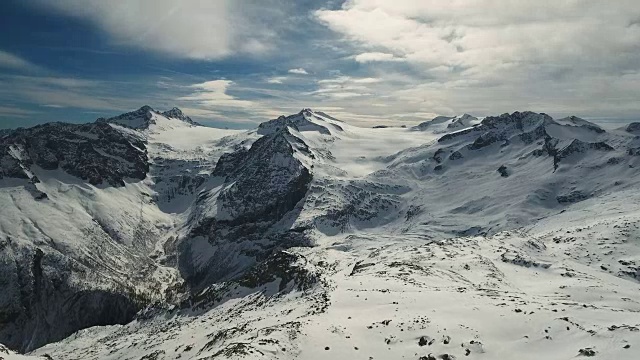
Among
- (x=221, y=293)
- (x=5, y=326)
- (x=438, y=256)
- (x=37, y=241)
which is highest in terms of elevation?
(x=438, y=256)

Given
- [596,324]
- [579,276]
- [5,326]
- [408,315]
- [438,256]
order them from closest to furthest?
[596,324] → [408,315] → [579,276] → [438,256] → [5,326]

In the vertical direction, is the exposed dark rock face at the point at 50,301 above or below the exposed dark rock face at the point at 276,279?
below

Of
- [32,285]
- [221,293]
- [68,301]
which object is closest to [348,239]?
[221,293]

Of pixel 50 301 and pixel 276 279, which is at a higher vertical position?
pixel 276 279

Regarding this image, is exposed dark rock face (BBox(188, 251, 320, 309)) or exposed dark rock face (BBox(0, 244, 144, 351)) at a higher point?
exposed dark rock face (BBox(188, 251, 320, 309))

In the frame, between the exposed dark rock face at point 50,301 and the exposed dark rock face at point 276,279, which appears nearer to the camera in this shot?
the exposed dark rock face at point 276,279

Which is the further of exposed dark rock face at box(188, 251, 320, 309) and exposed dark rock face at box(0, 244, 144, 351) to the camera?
exposed dark rock face at box(0, 244, 144, 351)

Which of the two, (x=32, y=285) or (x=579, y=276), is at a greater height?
(x=579, y=276)

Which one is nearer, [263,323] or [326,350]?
[326,350]

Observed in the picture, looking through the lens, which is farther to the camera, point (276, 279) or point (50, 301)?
point (50, 301)

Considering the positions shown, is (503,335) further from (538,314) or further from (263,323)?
(263,323)

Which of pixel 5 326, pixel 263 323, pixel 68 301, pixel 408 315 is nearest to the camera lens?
pixel 408 315
